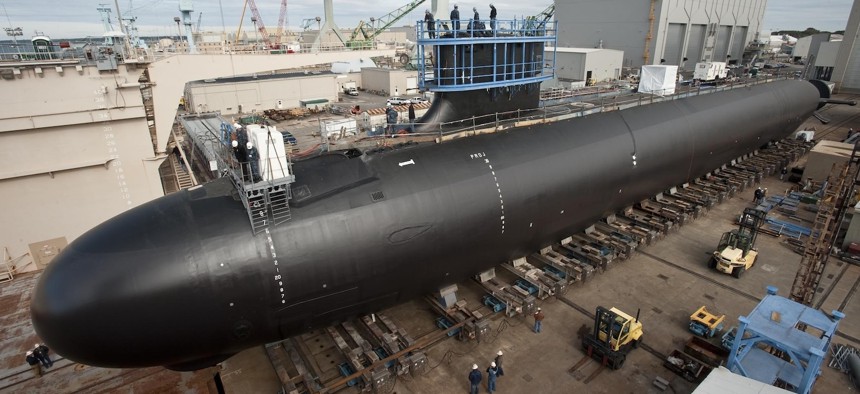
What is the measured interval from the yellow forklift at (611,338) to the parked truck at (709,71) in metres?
21.1

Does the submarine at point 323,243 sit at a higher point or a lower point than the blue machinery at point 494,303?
higher

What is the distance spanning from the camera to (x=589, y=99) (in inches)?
778

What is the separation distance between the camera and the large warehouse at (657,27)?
1794 inches

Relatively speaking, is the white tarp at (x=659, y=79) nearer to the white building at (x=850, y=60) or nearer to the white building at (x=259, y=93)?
the white building at (x=259, y=93)

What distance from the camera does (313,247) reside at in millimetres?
8984

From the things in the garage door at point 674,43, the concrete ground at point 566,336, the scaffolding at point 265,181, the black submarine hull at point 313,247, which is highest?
the garage door at point 674,43

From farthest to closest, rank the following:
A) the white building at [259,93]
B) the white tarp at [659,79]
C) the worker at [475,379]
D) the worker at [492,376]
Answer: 1. the white building at [259,93]
2. the white tarp at [659,79]
3. the worker at [492,376]
4. the worker at [475,379]

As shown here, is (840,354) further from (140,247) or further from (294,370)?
(140,247)

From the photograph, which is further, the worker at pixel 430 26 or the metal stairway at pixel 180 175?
the metal stairway at pixel 180 175

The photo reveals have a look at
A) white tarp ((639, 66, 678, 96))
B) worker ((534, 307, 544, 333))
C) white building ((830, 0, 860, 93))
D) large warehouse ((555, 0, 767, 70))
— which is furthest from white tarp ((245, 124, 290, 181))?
white building ((830, 0, 860, 93))

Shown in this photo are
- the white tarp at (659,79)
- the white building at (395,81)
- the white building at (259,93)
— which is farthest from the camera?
the white building at (395,81)

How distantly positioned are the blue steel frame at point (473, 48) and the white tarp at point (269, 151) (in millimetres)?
6151

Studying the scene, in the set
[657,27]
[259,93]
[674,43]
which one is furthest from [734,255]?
[674,43]

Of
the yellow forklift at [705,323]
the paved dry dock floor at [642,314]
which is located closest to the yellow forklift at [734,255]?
the paved dry dock floor at [642,314]
